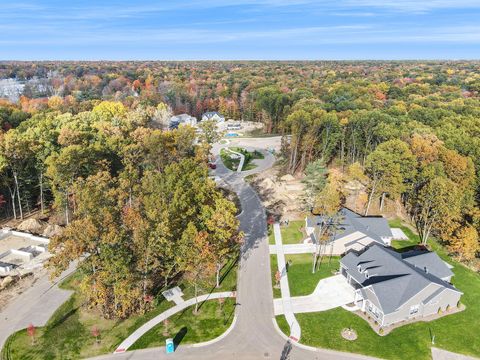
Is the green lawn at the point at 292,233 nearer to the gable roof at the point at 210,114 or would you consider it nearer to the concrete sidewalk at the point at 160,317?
the concrete sidewalk at the point at 160,317

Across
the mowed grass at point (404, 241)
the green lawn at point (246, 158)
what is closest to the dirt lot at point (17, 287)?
the green lawn at point (246, 158)

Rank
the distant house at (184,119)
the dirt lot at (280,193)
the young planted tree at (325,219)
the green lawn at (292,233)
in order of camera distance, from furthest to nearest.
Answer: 1. the distant house at (184,119)
2. the dirt lot at (280,193)
3. the green lawn at (292,233)
4. the young planted tree at (325,219)

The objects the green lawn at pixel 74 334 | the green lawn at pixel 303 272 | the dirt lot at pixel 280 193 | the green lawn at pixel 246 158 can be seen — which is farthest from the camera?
the green lawn at pixel 246 158

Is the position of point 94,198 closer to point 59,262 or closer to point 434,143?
point 59,262

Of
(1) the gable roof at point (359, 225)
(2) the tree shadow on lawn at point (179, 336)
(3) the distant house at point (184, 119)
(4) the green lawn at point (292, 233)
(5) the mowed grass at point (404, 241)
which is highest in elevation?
(3) the distant house at point (184, 119)

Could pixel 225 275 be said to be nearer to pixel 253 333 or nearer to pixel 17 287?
pixel 253 333

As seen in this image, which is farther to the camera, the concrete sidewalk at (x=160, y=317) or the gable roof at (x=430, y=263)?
the gable roof at (x=430, y=263)

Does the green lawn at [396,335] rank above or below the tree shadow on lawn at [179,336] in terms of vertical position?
below
